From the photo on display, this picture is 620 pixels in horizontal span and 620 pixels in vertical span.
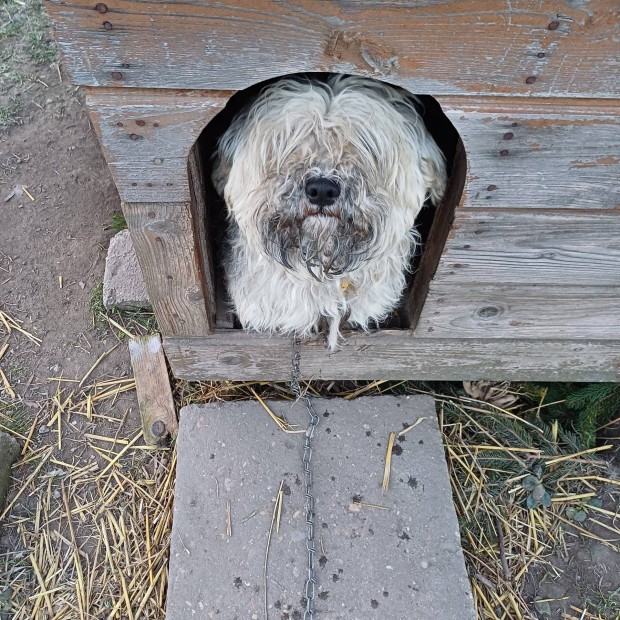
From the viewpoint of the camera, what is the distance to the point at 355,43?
1352mm

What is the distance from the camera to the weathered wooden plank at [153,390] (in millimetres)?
2617

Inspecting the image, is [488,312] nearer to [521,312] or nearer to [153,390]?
[521,312]

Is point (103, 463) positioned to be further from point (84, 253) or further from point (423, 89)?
point (423, 89)

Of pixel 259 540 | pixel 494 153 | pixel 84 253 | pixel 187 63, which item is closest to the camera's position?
pixel 187 63

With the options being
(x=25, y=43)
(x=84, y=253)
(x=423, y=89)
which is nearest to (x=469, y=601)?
(x=423, y=89)

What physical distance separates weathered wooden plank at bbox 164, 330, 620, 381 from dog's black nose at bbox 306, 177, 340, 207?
2.70ft

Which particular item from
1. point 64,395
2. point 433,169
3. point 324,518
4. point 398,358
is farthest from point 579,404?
point 64,395

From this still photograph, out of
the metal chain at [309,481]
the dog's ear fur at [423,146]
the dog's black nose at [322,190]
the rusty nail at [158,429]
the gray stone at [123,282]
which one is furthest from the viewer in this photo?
the gray stone at [123,282]

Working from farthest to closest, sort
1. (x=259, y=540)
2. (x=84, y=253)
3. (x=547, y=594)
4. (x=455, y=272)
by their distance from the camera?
(x=84, y=253) → (x=547, y=594) → (x=259, y=540) → (x=455, y=272)

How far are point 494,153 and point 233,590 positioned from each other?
5.61 feet

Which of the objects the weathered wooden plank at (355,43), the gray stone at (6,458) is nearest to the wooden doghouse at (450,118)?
the weathered wooden plank at (355,43)

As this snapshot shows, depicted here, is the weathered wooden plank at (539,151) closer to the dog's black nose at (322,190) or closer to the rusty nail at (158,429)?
the dog's black nose at (322,190)

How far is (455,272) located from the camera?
197cm

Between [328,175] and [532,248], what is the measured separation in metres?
0.73
